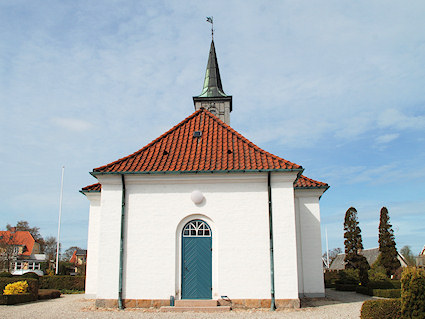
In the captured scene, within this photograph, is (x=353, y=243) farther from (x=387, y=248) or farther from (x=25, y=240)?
(x=25, y=240)

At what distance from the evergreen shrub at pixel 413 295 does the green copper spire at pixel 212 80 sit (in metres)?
21.9

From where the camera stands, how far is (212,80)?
31.0 m

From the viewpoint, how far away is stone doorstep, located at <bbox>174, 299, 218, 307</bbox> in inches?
529

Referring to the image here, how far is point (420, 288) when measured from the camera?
9.77 metres

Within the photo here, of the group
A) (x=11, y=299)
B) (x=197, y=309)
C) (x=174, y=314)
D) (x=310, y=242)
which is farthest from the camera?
(x=310, y=242)

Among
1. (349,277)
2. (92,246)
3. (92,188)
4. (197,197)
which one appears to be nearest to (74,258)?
(349,277)

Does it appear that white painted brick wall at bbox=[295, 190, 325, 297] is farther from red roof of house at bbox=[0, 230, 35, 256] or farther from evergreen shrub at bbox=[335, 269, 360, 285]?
red roof of house at bbox=[0, 230, 35, 256]

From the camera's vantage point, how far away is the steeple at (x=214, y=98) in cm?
2956

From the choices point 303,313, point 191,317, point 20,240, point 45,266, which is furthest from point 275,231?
point 20,240

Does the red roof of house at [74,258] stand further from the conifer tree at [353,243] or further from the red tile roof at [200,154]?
the red tile roof at [200,154]

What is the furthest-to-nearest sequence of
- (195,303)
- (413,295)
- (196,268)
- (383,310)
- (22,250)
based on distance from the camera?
(22,250) < (196,268) < (195,303) < (383,310) < (413,295)

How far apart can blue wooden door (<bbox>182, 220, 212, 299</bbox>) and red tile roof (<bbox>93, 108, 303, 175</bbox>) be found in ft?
7.95

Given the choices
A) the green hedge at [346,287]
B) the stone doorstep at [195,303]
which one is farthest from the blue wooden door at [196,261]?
the green hedge at [346,287]

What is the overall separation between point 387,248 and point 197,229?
2313 centimetres
